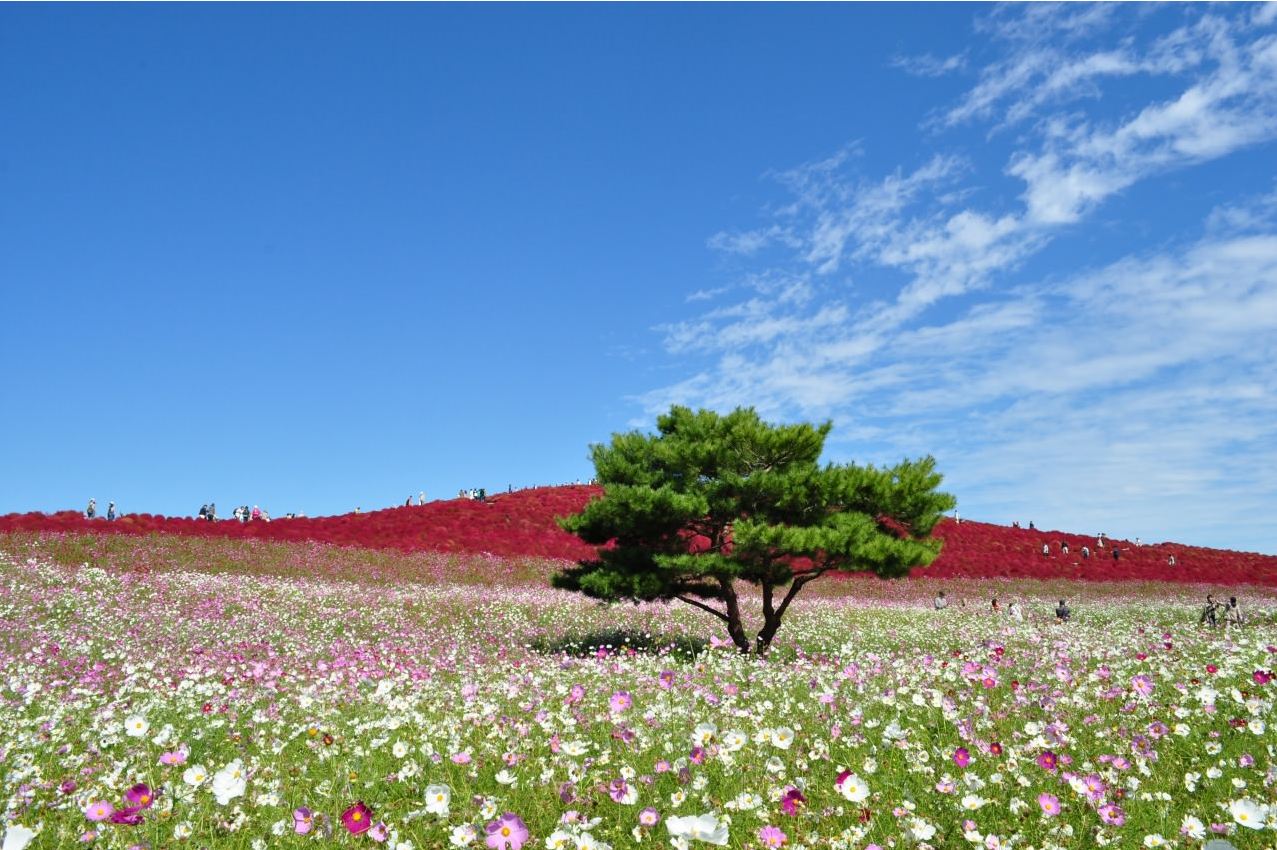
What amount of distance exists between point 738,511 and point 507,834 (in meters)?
12.4

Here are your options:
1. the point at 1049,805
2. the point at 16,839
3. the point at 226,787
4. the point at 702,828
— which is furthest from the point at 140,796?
the point at 1049,805

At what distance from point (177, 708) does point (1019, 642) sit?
41.1 ft

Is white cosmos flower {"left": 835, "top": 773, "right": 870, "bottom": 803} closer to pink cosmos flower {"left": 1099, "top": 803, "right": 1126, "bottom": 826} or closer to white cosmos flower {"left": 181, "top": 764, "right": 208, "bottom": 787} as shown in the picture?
pink cosmos flower {"left": 1099, "top": 803, "right": 1126, "bottom": 826}

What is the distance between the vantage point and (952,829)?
4.32 metres

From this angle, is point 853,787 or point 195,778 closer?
point 853,787

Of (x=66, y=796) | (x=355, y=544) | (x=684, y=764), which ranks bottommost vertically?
(x=66, y=796)

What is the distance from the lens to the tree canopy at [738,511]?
1462 cm

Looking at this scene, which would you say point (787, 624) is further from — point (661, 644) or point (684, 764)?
point (684, 764)

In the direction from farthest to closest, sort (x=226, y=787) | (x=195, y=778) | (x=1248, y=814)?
1. (x=195, y=778)
2. (x=226, y=787)
3. (x=1248, y=814)

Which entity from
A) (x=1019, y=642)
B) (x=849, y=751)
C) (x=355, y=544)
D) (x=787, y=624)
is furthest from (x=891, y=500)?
(x=355, y=544)

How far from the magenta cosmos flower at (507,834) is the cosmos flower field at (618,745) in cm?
1

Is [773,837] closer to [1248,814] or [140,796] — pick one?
[1248,814]

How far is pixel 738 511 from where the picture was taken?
15484mm

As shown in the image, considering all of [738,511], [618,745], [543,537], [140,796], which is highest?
[543,537]
